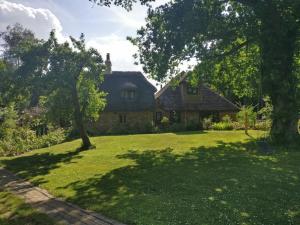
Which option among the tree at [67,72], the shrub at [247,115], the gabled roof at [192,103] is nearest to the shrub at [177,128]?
the gabled roof at [192,103]

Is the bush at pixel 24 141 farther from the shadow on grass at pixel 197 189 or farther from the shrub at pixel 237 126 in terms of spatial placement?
the shrub at pixel 237 126

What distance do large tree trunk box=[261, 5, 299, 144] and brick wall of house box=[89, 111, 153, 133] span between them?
20248 millimetres

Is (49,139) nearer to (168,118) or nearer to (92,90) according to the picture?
(92,90)

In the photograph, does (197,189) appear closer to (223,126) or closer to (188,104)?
(223,126)

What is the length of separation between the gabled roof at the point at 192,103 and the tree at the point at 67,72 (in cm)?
2001

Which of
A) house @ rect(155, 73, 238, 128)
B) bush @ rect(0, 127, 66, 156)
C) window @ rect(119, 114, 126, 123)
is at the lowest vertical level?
bush @ rect(0, 127, 66, 156)

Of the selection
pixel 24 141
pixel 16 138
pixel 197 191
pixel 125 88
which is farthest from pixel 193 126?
pixel 197 191

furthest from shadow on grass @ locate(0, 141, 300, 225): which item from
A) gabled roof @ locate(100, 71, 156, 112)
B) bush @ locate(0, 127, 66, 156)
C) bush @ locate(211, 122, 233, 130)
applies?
gabled roof @ locate(100, 71, 156, 112)

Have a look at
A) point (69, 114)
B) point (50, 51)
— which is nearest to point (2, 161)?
point (69, 114)

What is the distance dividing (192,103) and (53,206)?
37.2 metres

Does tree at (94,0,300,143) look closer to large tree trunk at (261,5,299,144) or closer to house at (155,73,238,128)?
large tree trunk at (261,5,299,144)

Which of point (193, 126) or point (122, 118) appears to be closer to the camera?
point (193, 126)

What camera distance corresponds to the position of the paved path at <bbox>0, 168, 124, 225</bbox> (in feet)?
31.2

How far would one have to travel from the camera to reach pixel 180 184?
13.2 m
